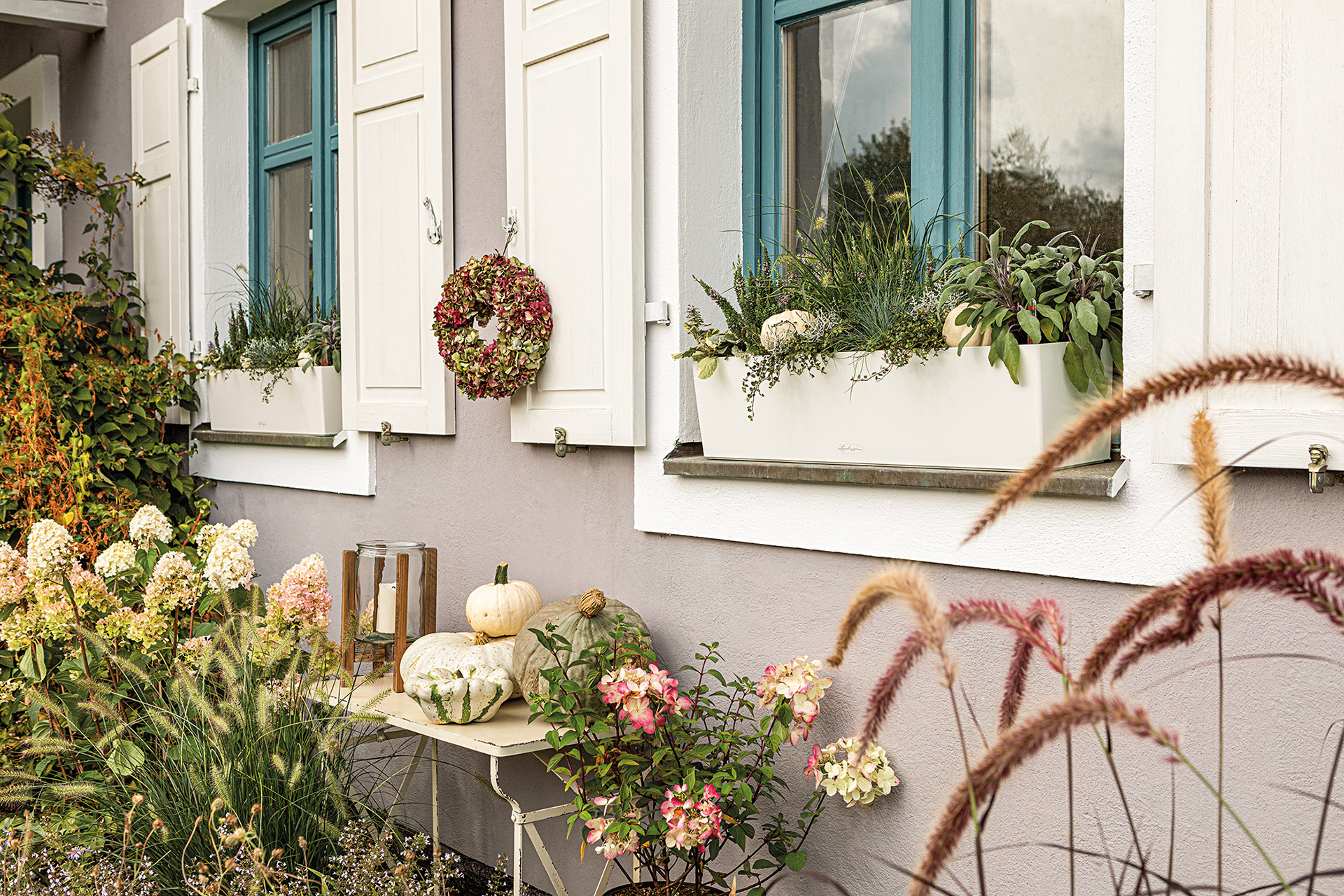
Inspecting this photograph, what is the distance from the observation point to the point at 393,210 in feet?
11.5

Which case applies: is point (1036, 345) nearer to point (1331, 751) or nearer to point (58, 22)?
point (1331, 751)

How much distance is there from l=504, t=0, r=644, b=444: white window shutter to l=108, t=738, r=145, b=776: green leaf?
1.18m

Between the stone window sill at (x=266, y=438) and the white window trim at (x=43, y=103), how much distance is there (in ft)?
6.76

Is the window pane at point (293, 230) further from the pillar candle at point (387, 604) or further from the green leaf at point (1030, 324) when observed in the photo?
the green leaf at point (1030, 324)

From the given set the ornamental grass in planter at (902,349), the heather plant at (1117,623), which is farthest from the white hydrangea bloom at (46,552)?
the heather plant at (1117,623)

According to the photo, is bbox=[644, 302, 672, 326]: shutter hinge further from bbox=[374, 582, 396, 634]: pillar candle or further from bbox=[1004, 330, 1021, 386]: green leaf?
bbox=[374, 582, 396, 634]: pillar candle

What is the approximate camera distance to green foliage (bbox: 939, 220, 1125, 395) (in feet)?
6.60

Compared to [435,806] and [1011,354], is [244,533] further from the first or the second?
[1011,354]

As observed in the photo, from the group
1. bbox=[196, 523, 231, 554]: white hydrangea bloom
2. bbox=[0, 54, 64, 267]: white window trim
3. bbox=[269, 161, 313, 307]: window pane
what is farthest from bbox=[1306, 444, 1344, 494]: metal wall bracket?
bbox=[0, 54, 64, 267]: white window trim

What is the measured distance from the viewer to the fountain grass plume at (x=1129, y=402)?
31.4 inches

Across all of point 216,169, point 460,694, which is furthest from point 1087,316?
point 216,169

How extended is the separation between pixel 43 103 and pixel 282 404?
2.93 m

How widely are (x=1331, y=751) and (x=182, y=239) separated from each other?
14.3ft

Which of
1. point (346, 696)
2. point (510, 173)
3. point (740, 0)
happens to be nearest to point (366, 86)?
point (510, 173)
